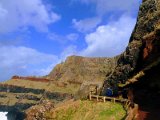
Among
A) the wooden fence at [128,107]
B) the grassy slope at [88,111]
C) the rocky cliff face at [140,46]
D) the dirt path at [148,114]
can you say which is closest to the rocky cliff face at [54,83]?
the rocky cliff face at [140,46]

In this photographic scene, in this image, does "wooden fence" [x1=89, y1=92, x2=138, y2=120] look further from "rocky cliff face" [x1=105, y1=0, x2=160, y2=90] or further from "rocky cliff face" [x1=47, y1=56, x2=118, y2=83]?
"rocky cliff face" [x1=47, y1=56, x2=118, y2=83]

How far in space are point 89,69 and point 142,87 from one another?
12908 centimetres

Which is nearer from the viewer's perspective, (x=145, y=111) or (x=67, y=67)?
(x=145, y=111)

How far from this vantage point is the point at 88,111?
45719mm

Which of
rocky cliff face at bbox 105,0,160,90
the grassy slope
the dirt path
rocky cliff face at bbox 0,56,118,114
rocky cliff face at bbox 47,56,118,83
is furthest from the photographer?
rocky cliff face at bbox 0,56,118,114

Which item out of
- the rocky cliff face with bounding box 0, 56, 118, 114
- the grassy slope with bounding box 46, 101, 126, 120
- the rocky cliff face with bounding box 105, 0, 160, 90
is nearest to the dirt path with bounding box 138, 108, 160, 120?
the grassy slope with bounding box 46, 101, 126, 120

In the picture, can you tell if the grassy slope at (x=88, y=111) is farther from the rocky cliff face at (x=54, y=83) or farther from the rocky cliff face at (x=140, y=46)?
the rocky cliff face at (x=54, y=83)

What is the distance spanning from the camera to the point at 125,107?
42.3 m

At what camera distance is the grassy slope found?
4279 centimetres

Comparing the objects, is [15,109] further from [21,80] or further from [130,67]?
[130,67]

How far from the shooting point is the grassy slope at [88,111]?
1685 inches

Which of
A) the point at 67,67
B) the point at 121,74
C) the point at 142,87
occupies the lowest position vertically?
the point at 142,87

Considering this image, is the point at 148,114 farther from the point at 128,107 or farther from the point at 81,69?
the point at 81,69

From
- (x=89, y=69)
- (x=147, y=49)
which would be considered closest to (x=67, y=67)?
(x=89, y=69)
